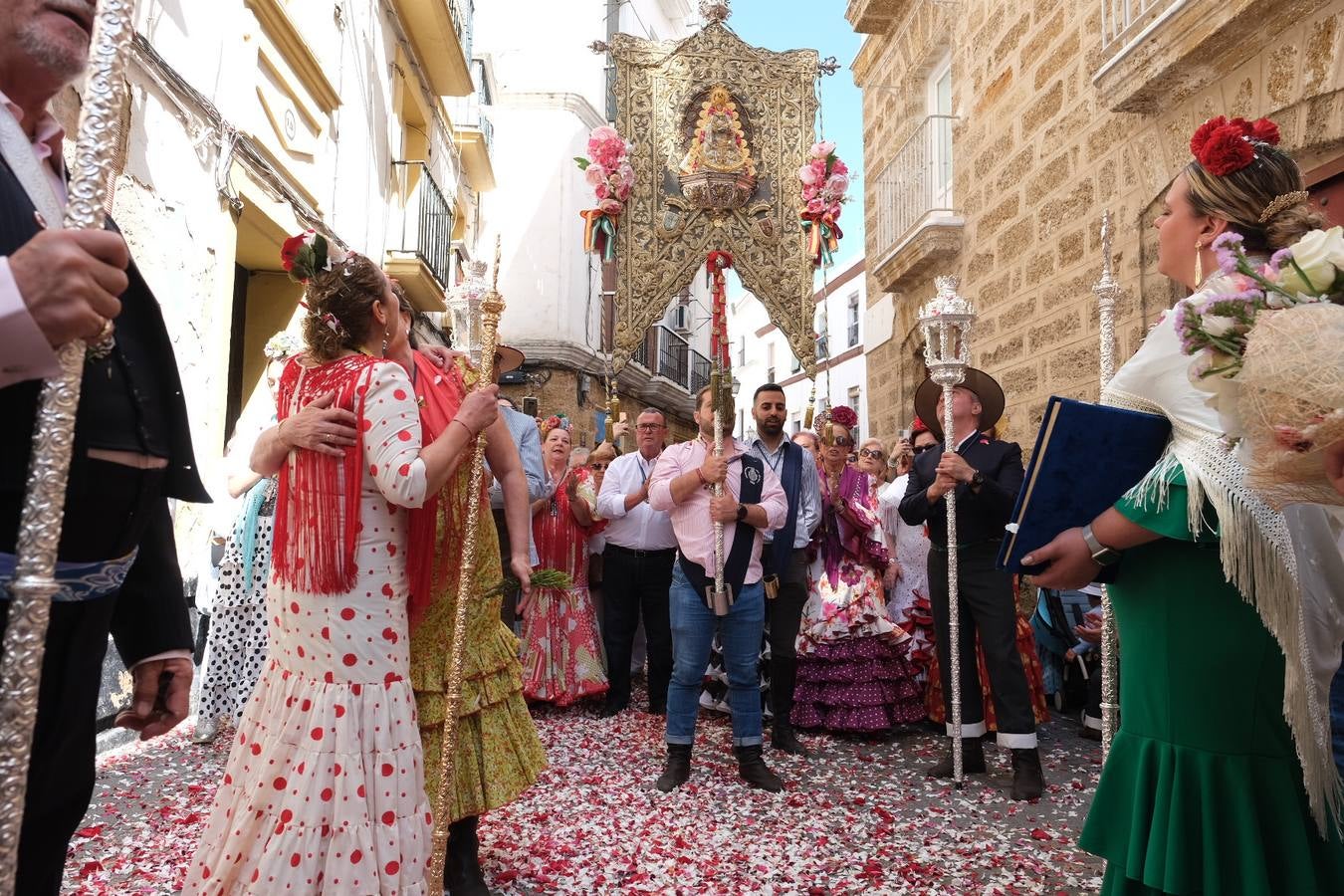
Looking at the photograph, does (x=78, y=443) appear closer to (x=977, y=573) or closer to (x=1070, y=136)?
(x=977, y=573)

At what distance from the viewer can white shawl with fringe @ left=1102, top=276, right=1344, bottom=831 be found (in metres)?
1.65

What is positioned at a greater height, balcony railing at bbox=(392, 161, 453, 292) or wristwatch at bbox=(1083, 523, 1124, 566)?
balcony railing at bbox=(392, 161, 453, 292)

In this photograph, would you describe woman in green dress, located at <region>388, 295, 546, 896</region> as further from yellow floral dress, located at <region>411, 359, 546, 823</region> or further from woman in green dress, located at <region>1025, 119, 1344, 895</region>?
woman in green dress, located at <region>1025, 119, 1344, 895</region>

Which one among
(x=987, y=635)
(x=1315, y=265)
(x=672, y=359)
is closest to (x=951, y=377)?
(x=987, y=635)

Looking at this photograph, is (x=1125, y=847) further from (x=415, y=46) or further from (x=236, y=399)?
(x=415, y=46)

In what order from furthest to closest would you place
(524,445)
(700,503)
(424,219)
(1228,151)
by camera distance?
(424,219) → (524,445) → (700,503) → (1228,151)

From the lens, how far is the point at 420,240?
11000 mm

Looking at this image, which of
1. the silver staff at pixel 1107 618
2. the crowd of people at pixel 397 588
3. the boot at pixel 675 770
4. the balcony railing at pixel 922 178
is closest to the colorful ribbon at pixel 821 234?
the balcony railing at pixel 922 178

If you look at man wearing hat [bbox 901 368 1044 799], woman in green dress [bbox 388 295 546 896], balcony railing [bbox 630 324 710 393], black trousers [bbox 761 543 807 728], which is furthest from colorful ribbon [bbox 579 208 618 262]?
balcony railing [bbox 630 324 710 393]

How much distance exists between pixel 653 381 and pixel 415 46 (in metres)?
12.0

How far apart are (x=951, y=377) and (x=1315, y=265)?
9.21 feet

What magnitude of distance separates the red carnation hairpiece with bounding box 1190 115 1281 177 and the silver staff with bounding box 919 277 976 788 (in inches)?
89.6

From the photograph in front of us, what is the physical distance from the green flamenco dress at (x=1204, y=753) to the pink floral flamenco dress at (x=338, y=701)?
1.64 m

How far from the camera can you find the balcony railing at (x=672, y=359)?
2266cm
